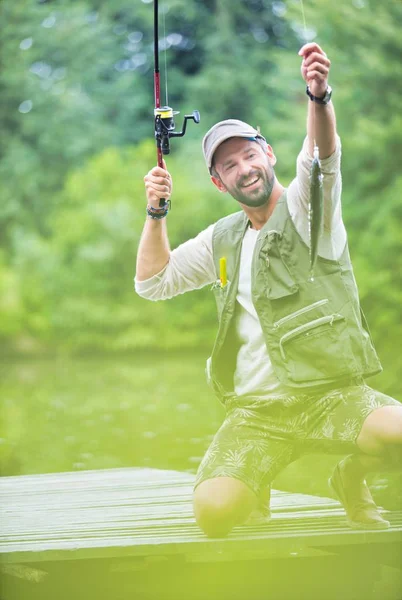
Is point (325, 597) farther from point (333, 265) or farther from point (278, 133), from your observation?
point (278, 133)

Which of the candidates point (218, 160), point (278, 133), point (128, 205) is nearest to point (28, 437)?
point (218, 160)

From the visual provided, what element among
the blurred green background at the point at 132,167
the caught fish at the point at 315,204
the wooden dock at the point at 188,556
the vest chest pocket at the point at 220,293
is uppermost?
the blurred green background at the point at 132,167

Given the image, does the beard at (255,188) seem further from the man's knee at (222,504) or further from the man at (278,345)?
the man's knee at (222,504)

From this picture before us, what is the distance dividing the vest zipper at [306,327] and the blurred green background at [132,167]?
416cm

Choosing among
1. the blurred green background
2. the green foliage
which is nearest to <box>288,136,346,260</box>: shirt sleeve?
the blurred green background

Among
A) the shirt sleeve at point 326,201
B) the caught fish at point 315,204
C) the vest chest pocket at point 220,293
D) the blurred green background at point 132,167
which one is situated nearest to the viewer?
the caught fish at point 315,204

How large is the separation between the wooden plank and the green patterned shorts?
13cm

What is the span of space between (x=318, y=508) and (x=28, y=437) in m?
3.22

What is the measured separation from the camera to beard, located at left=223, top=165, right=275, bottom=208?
2084mm

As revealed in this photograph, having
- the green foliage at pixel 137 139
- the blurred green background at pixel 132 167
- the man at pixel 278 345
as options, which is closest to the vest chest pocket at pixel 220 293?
the man at pixel 278 345

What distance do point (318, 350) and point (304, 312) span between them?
3.2 inches

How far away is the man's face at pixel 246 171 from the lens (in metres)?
2.09

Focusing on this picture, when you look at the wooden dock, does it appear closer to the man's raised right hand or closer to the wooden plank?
the wooden plank

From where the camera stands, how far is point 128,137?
15523 millimetres
